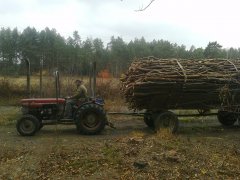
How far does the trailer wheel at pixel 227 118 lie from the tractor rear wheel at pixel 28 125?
21.1 ft

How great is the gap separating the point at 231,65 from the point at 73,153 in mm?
7380

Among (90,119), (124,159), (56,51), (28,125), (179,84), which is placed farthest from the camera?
(56,51)

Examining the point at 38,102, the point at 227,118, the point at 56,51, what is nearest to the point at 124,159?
the point at 38,102

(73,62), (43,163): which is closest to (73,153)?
(43,163)

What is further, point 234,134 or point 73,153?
point 234,134

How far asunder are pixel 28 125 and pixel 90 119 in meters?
1.90

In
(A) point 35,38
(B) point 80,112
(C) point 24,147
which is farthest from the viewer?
(A) point 35,38

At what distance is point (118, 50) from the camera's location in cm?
5516

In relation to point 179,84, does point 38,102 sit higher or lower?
lower

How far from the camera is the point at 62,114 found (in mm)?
14852

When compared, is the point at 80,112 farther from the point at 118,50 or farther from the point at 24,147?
the point at 118,50

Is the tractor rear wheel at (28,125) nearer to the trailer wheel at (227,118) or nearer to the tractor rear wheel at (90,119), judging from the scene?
the tractor rear wheel at (90,119)

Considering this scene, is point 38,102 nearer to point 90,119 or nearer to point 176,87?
point 90,119

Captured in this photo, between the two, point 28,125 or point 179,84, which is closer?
point 28,125
